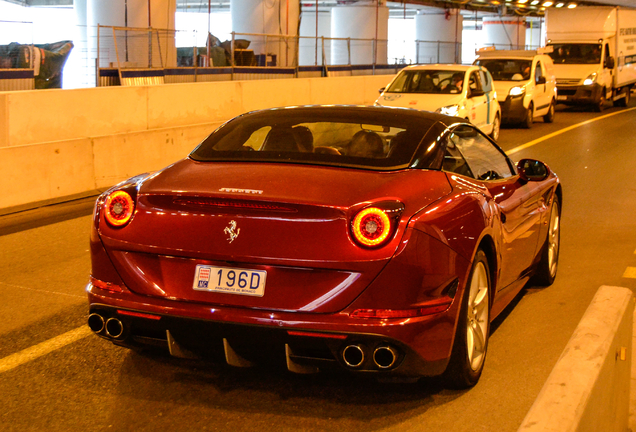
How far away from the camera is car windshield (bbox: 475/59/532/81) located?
74.1 ft

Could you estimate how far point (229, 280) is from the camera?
3.92 metres

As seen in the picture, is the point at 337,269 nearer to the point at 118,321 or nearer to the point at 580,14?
the point at 118,321

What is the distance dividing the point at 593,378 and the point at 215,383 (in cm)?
223

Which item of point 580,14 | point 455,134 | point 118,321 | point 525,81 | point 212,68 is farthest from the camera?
point 580,14

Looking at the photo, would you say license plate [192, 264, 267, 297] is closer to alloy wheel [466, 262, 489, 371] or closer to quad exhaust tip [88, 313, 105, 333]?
quad exhaust tip [88, 313, 105, 333]

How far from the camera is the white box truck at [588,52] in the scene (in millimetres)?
27484

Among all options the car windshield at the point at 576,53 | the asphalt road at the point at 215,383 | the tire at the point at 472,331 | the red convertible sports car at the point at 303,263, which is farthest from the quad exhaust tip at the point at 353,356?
the car windshield at the point at 576,53

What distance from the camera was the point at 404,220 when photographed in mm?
3918

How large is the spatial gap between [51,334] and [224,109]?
1101 centimetres

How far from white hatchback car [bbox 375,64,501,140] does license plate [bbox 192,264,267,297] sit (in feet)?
40.3

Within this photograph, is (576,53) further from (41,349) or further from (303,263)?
(303,263)

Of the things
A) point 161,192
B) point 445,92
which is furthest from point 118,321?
point 445,92

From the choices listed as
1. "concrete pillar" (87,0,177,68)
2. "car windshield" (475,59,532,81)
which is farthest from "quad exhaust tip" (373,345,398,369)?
"car windshield" (475,59,532,81)

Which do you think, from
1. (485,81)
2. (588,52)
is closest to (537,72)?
(485,81)
